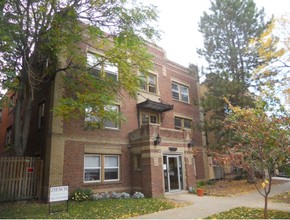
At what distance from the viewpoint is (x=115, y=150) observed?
1739 centimetres

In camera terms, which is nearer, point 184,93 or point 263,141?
point 263,141

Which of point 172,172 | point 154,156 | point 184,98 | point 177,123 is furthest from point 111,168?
point 184,98

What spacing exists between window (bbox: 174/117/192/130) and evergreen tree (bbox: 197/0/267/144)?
2433mm

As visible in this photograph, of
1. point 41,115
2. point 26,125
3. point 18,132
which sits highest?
point 41,115

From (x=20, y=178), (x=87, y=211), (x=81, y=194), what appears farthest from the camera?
(x=81, y=194)

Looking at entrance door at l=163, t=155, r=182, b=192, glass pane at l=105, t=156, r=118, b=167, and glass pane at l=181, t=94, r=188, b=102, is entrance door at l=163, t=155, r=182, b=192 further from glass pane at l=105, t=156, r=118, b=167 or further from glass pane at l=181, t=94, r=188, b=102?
glass pane at l=181, t=94, r=188, b=102

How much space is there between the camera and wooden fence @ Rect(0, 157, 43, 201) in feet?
43.4

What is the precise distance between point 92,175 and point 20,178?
423cm

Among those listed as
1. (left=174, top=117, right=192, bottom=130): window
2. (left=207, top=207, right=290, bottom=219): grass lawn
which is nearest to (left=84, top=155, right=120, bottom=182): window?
(left=174, top=117, right=192, bottom=130): window

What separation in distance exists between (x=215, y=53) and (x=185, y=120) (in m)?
7.03

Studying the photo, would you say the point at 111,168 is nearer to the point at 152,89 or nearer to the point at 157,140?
the point at 157,140

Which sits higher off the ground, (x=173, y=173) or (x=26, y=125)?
(x=26, y=125)

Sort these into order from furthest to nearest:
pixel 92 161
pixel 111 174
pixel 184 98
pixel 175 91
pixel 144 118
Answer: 1. pixel 184 98
2. pixel 175 91
3. pixel 144 118
4. pixel 111 174
5. pixel 92 161

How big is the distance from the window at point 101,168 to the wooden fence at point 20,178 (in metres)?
2.86
